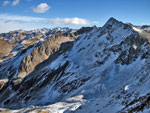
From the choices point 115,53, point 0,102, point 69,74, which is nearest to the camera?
point 115,53

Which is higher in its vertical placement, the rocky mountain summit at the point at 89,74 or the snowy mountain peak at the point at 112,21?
the snowy mountain peak at the point at 112,21

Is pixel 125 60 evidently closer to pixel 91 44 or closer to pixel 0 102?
pixel 91 44

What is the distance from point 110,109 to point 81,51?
173 feet

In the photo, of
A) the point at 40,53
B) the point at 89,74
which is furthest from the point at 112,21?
the point at 40,53

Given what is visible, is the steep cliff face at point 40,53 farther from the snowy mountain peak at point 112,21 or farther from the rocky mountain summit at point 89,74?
the snowy mountain peak at point 112,21

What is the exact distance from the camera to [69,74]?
59.9 metres

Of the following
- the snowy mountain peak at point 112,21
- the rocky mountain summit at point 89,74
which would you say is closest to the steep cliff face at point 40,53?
the rocky mountain summit at point 89,74

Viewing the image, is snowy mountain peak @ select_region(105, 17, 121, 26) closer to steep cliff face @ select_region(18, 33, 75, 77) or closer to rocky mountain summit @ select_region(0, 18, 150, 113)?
rocky mountain summit @ select_region(0, 18, 150, 113)

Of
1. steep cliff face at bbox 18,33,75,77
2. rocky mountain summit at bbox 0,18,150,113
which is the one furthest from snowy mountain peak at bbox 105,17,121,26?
steep cliff face at bbox 18,33,75,77

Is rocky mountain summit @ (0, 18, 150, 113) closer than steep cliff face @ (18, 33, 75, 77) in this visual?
Yes

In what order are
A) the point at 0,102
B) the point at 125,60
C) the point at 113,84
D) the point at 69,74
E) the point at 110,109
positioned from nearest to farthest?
the point at 110,109 < the point at 113,84 < the point at 125,60 < the point at 69,74 < the point at 0,102

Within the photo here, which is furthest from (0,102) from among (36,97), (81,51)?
(81,51)

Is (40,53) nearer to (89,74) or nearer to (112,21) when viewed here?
(112,21)

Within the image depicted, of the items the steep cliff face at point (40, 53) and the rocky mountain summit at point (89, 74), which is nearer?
the rocky mountain summit at point (89, 74)
